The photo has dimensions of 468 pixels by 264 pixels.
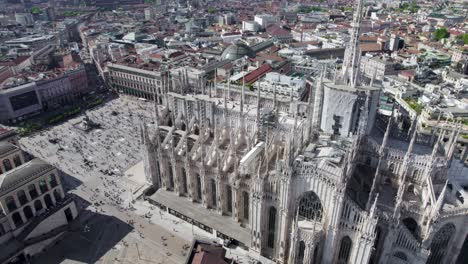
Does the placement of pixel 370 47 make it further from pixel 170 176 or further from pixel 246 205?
pixel 170 176

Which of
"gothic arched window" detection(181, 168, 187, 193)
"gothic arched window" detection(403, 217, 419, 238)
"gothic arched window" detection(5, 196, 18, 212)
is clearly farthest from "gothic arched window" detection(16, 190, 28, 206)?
"gothic arched window" detection(403, 217, 419, 238)

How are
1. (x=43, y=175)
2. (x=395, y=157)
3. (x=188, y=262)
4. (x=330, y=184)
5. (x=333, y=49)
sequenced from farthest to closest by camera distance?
(x=333, y=49), (x=43, y=175), (x=395, y=157), (x=188, y=262), (x=330, y=184)

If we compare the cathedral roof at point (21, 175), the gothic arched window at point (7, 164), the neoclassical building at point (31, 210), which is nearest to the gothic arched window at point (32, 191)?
the neoclassical building at point (31, 210)

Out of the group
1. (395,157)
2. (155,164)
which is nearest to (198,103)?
(155,164)

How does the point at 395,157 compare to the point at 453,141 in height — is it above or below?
below

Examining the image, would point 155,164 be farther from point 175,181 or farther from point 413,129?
point 413,129

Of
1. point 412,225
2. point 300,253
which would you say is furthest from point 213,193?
point 412,225

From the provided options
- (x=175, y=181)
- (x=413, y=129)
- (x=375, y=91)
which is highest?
(x=375, y=91)

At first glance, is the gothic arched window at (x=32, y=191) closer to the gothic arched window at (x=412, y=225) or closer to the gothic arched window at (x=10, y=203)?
the gothic arched window at (x=10, y=203)
